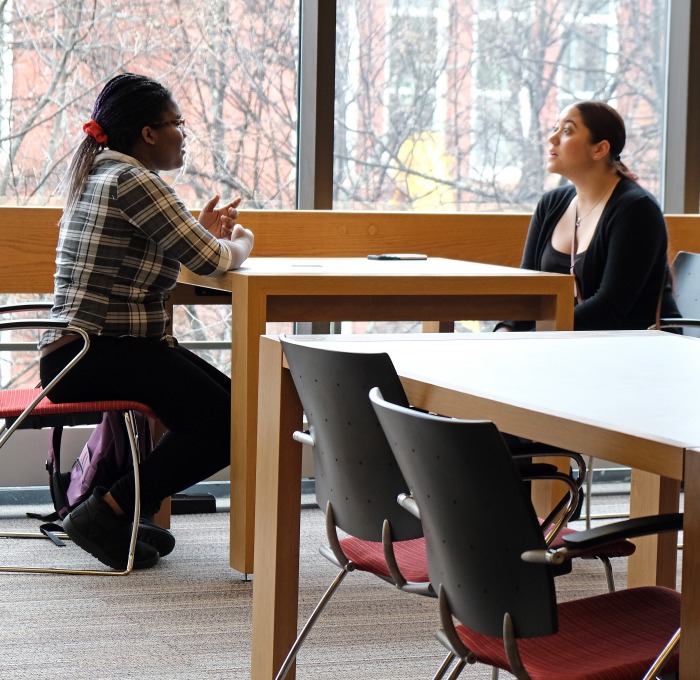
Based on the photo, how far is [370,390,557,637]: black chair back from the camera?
1.36 metres

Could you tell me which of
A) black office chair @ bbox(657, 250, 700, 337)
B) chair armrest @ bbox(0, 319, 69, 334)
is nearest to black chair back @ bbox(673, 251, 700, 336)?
black office chair @ bbox(657, 250, 700, 337)

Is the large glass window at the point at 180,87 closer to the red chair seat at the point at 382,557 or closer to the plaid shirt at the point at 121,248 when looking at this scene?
the plaid shirt at the point at 121,248

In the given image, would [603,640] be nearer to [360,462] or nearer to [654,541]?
[360,462]

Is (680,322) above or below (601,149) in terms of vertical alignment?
below

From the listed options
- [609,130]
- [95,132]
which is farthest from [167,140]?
[609,130]

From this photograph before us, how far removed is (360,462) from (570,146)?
2.33 metres

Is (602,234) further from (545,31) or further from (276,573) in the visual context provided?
(276,573)

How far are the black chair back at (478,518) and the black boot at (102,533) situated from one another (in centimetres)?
189

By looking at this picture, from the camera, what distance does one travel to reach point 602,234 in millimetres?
3734

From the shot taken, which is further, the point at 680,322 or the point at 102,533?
the point at 680,322

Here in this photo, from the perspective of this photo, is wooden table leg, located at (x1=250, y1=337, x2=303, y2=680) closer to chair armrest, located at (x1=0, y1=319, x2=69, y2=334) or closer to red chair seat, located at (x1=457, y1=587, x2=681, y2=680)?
red chair seat, located at (x1=457, y1=587, x2=681, y2=680)

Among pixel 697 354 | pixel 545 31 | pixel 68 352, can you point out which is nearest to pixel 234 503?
pixel 68 352

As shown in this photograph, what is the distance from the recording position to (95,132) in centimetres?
330

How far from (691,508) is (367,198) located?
3.18 metres
